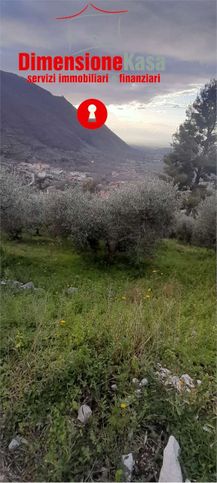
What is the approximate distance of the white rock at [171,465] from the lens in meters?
2.44

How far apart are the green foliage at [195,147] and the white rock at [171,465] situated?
29739 mm

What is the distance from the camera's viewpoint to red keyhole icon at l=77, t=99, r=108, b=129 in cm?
548

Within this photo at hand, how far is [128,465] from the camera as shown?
2504 mm

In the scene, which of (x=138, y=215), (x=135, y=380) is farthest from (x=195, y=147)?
(x=135, y=380)

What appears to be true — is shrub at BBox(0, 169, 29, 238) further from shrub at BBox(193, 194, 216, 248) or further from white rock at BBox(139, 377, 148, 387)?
white rock at BBox(139, 377, 148, 387)

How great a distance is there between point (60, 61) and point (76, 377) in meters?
4.57

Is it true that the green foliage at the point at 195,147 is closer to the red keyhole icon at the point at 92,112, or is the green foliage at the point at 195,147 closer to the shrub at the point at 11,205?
the shrub at the point at 11,205

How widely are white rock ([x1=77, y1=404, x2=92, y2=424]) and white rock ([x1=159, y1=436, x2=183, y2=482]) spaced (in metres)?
0.78

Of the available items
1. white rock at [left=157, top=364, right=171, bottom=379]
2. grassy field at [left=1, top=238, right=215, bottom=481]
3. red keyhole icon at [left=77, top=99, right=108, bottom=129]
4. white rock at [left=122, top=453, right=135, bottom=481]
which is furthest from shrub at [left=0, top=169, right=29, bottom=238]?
white rock at [left=122, top=453, right=135, bottom=481]

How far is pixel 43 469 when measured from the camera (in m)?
2.46

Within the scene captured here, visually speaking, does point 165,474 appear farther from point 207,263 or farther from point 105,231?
point 207,263

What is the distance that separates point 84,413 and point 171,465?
0.90 metres

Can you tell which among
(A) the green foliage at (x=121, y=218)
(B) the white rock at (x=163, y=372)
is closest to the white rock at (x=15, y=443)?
(B) the white rock at (x=163, y=372)

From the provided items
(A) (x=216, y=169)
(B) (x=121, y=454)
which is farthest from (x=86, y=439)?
(A) (x=216, y=169)
